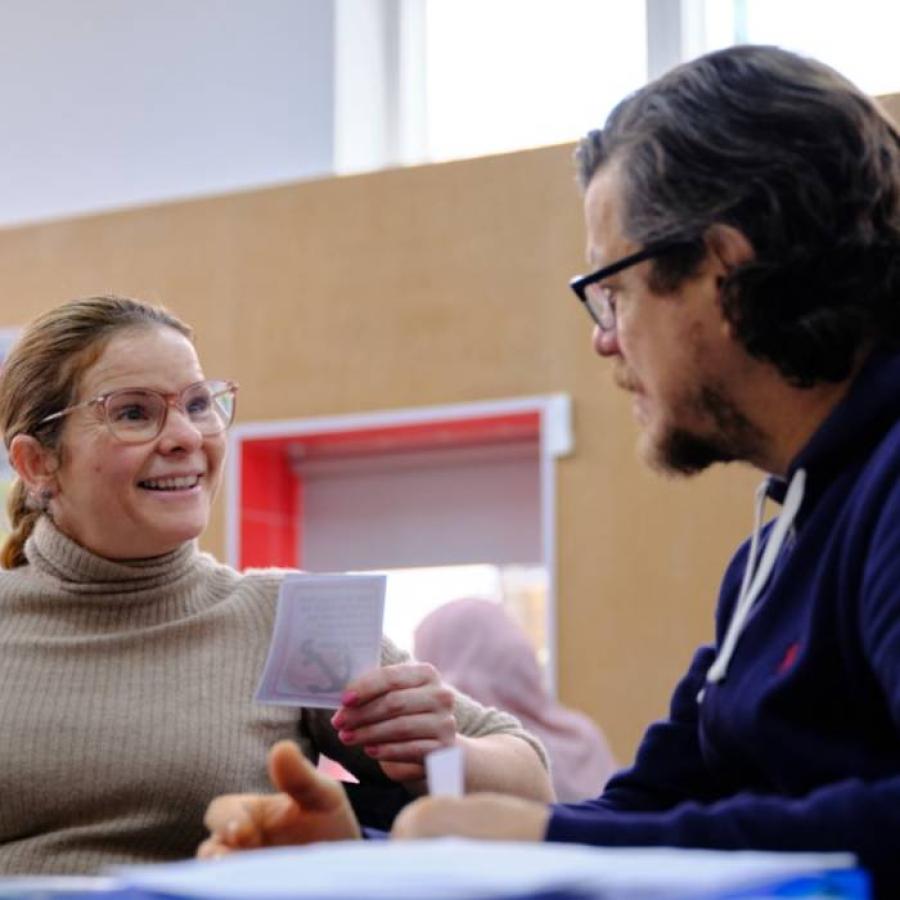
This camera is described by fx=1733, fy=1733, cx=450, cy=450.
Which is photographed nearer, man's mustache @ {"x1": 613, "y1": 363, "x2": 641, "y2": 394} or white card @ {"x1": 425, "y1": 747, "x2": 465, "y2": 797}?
white card @ {"x1": 425, "y1": 747, "x2": 465, "y2": 797}

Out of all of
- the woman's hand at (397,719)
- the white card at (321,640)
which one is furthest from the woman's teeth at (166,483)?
the woman's hand at (397,719)

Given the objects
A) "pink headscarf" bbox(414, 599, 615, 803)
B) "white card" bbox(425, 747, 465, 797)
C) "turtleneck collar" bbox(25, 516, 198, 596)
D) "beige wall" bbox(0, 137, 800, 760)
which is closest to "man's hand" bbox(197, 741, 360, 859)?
"white card" bbox(425, 747, 465, 797)

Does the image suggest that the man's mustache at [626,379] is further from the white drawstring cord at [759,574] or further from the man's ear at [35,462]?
the man's ear at [35,462]

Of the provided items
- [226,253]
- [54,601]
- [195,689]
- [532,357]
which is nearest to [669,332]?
[195,689]

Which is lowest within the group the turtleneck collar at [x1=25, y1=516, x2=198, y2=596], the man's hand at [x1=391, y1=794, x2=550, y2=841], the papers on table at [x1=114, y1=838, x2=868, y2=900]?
the papers on table at [x1=114, y1=838, x2=868, y2=900]

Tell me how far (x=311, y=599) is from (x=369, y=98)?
4.16m

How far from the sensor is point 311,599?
198 centimetres

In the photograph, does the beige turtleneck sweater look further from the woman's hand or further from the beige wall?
the beige wall

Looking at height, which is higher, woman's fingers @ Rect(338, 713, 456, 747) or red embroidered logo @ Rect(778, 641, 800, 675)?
woman's fingers @ Rect(338, 713, 456, 747)

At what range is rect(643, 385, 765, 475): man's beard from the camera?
1.61 meters

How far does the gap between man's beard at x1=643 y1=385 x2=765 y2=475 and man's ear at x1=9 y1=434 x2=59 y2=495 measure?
3.24 ft

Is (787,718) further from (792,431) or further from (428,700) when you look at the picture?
(428,700)

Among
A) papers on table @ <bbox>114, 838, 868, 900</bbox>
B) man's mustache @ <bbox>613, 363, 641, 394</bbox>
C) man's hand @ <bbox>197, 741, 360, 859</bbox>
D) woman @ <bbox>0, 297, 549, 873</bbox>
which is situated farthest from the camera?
woman @ <bbox>0, 297, 549, 873</bbox>

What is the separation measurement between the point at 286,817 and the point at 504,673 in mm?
3048
